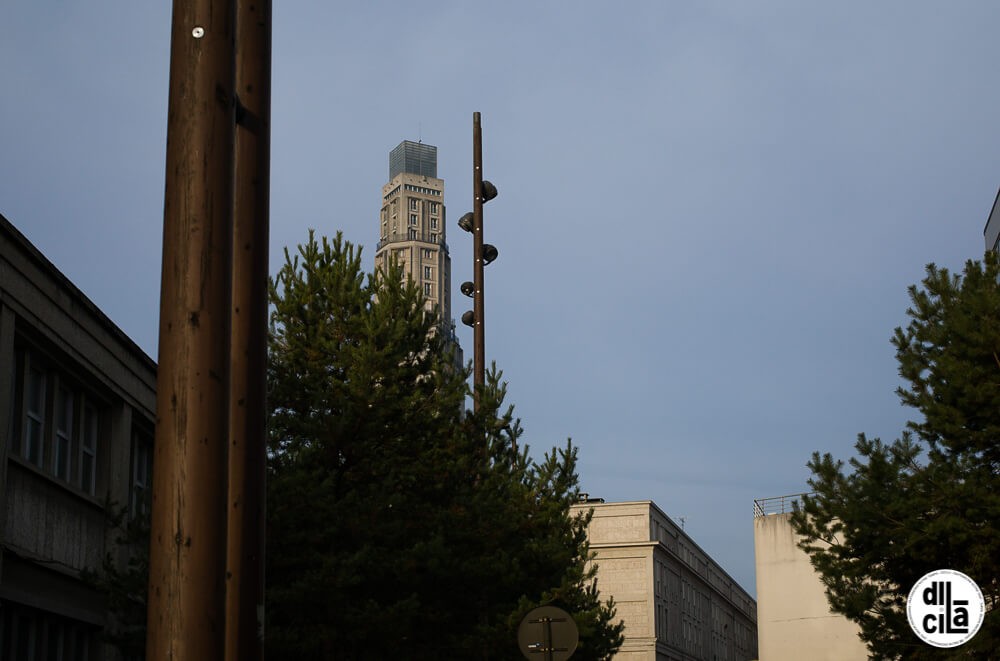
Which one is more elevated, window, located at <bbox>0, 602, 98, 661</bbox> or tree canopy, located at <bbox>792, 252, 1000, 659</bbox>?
tree canopy, located at <bbox>792, 252, 1000, 659</bbox>

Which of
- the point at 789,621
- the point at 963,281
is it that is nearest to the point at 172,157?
the point at 963,281

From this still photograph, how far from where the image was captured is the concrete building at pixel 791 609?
49562 mm

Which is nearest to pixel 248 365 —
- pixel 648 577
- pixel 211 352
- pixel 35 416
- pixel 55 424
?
pixel 211 352

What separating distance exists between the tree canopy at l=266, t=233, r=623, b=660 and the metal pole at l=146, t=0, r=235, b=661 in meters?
14.7

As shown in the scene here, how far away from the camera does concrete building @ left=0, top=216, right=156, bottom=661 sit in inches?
648

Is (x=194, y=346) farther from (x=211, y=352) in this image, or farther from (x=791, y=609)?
(x=791, y=609)

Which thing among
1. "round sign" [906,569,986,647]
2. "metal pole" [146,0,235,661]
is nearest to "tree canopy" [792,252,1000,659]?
"round sign" [906,569,986,647]

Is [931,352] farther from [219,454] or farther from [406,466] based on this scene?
[219,454]

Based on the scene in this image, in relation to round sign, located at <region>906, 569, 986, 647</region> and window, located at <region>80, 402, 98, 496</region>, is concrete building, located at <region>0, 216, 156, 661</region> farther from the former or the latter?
round sign, located at <region>906, 569, 986, 647</region>

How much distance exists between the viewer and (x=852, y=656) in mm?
49562

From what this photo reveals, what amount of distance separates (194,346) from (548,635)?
9710mm

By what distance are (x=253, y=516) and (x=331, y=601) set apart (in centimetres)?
1491

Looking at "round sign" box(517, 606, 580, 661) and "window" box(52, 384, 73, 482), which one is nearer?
"round sign" box(517, 606, 580, 661)

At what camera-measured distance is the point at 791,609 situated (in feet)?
165
